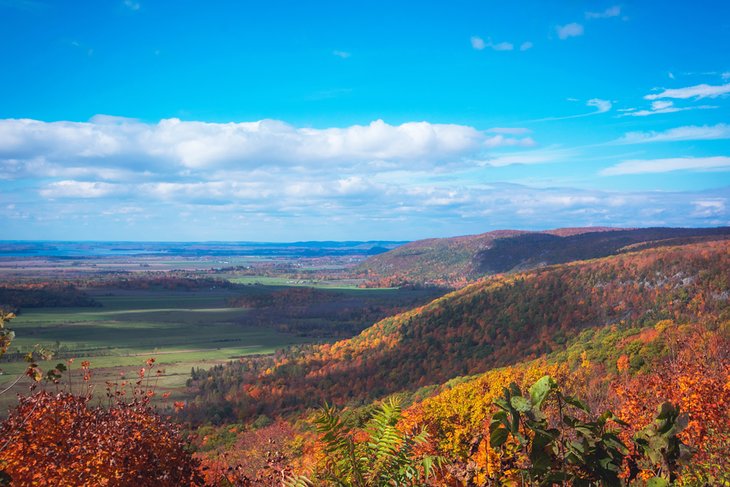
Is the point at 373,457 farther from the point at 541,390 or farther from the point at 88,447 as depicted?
the point at 88,447

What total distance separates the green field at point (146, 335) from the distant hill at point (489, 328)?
10303mm

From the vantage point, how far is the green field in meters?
65.4

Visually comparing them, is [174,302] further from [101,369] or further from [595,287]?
[595,287]

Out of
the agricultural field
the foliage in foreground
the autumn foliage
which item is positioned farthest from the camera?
the agricultural field

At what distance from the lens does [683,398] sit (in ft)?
26.2

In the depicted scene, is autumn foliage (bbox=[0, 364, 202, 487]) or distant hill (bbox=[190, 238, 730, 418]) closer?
autumn foliage (bbox=[0, 364, 202, 487])

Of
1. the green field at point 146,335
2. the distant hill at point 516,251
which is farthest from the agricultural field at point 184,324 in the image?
the distant hill at point 516,251

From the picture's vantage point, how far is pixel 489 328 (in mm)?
57844

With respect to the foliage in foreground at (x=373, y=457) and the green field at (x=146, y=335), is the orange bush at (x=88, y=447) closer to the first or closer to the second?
the foliage in foreground at (x=373, y=457)

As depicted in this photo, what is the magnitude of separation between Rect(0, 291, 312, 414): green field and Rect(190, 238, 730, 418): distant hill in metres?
10.3

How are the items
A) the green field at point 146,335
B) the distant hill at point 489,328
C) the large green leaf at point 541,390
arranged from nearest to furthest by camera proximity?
1. the large green leaf at point 541,390
2. the distant hill at point 489,328
3. the green field at point 146,335

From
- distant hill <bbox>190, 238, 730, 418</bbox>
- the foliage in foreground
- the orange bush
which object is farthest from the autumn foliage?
distant hill <bbox>190, 238, 730, 418</bbox>

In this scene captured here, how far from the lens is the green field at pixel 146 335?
6538cm

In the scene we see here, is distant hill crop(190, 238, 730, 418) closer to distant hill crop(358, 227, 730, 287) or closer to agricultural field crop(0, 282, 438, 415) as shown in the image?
agricultural field crop(0, 282, 438, 415)
